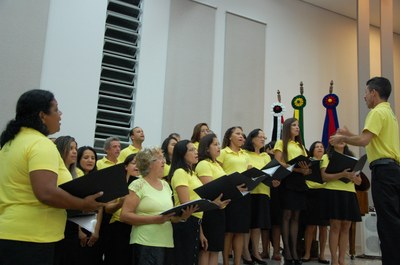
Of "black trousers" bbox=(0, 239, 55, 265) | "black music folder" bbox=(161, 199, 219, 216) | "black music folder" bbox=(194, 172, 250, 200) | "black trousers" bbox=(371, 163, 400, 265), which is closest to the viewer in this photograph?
"black trousers" bbox=(0, 239, 55, 265)

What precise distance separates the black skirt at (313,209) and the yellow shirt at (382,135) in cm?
161

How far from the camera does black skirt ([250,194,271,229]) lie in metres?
4.13

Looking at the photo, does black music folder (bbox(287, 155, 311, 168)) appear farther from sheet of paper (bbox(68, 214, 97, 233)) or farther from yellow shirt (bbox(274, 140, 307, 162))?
sheet of paper (bbox(68, 214, 97, 233))

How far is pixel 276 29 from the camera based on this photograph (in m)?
7.97

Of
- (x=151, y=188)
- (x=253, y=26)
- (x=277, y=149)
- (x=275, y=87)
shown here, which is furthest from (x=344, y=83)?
(x=151, y=188)

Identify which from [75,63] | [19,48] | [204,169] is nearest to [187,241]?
[204,169]

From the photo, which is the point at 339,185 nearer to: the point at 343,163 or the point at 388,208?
the point at 343,163

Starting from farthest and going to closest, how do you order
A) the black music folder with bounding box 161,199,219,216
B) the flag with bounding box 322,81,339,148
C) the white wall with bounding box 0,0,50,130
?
the flag with bounding box 322,81,339,148 → the white wall with bounding box 0,0,50,130 → the black music folder with bounding box 161,199,219,216

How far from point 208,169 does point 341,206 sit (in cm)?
150

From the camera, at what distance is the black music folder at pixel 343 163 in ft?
12.6

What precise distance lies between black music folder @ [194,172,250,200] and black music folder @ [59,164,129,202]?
0.99 metres

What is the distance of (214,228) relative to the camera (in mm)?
3406

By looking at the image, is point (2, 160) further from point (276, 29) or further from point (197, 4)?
point (276, 29)

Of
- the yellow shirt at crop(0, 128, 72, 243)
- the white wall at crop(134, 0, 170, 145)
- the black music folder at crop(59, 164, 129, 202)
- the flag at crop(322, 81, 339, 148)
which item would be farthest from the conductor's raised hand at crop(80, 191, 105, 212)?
the flag at crop(322, 81, 339, 148)
